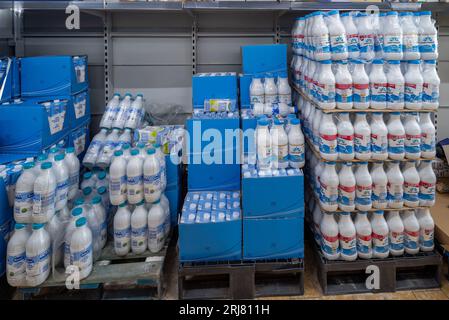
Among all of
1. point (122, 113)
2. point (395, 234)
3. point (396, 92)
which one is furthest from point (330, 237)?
point (122, 113)

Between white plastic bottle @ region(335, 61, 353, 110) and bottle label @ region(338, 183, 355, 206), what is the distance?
480 mm

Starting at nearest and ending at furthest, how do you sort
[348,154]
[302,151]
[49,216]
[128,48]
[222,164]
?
1. [49,216]
2. [348,154]
3. [302,151]
4. [222,164]
5. [128,48]

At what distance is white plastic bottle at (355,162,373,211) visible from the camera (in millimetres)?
2328

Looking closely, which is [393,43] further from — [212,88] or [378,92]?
[212,88]

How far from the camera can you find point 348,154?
229cm

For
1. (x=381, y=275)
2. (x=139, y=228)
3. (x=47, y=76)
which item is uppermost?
(x=47, y=76)

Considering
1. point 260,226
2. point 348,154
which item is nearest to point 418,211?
point 348,154

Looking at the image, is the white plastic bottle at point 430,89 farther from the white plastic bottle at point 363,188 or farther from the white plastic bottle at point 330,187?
the white plastic bottle at point 330,187

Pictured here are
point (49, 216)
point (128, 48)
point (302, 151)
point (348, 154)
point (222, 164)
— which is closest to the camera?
point (49, 216)

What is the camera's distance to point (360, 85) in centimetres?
225

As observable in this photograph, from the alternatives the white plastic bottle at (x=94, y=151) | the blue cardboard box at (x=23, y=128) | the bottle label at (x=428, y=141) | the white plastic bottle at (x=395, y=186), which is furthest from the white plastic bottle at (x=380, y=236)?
the blue cardboard box at (x=23, y=128)

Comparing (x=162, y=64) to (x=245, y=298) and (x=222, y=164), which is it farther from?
(x=245, y=298)

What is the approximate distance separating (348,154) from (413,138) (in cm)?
42

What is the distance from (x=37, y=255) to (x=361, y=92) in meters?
2.05
